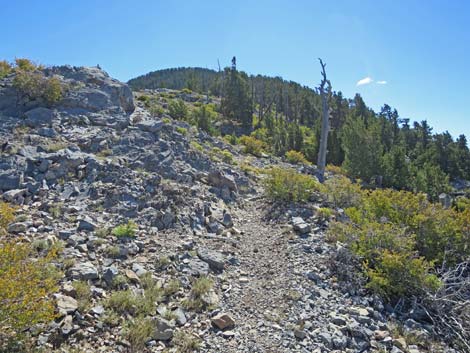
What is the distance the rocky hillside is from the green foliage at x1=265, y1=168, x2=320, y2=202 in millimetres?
471

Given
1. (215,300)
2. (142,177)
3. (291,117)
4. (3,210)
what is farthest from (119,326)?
(291,117)

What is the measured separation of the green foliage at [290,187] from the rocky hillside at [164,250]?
1.55 feet

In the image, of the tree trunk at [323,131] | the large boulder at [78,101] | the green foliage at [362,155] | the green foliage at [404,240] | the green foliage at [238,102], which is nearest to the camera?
the green foliage at [404,240]

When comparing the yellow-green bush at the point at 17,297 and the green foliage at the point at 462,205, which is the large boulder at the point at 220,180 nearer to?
the green foliage at the point at 462,205

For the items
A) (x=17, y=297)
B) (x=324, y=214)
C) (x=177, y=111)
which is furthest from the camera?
(x=177, y=111)

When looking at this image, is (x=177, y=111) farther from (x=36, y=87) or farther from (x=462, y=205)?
(x=462, y=205)

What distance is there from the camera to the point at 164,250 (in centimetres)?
723

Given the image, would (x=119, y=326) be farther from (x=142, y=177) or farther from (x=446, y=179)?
(x=446, y=179)

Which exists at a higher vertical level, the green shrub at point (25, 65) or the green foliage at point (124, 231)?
the green shrub at point (25, 65)

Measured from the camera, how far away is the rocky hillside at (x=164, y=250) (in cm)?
498

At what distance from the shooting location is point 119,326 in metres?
4.78

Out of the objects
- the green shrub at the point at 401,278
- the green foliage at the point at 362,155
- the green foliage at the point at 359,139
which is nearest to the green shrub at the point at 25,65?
the green shrub at the point at 401,278

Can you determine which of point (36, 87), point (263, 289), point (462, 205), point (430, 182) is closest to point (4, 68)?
point (36, 87)

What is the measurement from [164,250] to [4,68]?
13.9 metres
